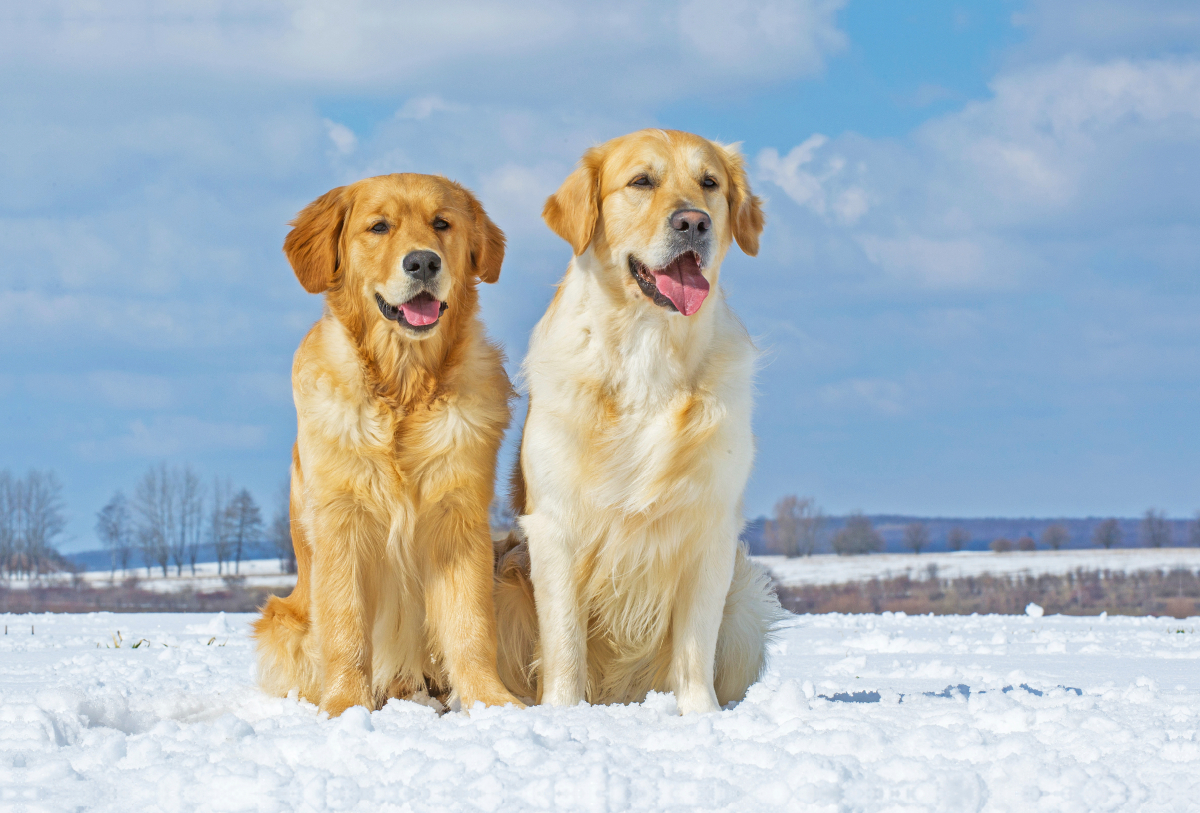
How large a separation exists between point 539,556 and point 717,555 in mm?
745

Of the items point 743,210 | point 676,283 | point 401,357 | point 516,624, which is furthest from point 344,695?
point 743,210

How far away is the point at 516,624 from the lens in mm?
4742

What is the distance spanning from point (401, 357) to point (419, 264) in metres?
0.43

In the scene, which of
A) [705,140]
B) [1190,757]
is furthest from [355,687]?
[1190,757]

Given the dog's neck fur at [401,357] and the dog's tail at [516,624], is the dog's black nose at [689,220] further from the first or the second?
the dog's tail at [516,624]

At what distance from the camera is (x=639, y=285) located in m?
4.31

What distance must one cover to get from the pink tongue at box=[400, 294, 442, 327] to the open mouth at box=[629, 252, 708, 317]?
0.87m

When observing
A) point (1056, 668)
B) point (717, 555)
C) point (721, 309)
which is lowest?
point (1056, 668)

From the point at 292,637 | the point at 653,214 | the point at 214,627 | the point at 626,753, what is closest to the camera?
the point at 626,753

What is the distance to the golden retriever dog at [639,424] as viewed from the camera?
423cm

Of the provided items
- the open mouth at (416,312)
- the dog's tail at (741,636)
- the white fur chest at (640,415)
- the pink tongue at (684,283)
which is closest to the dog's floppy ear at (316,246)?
the open mouth at (416,312)

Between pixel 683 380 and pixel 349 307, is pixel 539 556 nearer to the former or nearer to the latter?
pixel 683 380

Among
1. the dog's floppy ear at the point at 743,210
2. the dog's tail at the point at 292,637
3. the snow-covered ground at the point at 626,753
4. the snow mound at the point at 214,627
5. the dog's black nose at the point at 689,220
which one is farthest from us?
the snow mound at the point at 214,627

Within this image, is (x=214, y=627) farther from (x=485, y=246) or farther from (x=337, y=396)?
(x=485, y=246)
